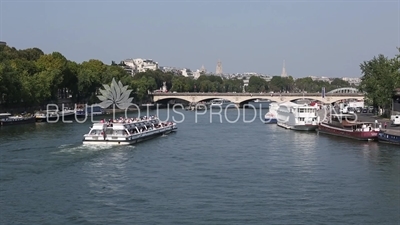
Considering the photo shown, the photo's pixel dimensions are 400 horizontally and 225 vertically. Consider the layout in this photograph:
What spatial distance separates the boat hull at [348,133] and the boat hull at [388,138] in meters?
0.54

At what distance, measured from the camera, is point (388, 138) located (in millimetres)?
32812

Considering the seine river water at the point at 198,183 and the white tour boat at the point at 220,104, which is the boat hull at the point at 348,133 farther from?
the white tour boat at the point at 220,104

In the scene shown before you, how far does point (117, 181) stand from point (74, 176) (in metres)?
1.65

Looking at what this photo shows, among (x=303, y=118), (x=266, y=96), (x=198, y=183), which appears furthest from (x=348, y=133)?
(x=266, y=96)

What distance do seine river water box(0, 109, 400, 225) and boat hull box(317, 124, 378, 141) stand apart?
2.00 meters

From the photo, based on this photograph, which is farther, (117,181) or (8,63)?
(8,63)

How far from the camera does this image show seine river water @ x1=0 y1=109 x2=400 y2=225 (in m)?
17.0

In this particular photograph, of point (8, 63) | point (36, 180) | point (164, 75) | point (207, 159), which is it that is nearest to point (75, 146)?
point (207, 159)

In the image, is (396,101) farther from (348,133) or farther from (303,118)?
(348,133)

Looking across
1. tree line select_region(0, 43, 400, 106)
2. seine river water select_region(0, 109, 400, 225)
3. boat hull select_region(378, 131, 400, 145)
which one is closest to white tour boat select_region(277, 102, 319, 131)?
tree line select_region(0, 43, 400, 106)

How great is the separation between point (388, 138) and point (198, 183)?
15.2 meters

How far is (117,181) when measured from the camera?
70.5 feet

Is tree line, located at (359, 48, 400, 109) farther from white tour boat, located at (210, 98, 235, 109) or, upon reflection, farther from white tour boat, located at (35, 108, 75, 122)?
white tour boat, located at (210, 98, 235, 109)

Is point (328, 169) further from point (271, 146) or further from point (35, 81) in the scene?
point (35, 81)
